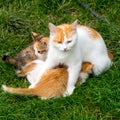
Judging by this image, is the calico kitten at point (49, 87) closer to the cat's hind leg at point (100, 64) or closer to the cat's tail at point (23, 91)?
the cat's tail at point (23, 91)

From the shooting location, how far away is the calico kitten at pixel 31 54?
5.30 metres

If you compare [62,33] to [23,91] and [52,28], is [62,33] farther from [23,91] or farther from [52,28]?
[23,91]

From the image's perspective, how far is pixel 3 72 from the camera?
17.6 feet

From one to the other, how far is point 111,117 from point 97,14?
6.47 ft

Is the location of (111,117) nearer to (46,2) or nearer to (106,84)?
(106,84)

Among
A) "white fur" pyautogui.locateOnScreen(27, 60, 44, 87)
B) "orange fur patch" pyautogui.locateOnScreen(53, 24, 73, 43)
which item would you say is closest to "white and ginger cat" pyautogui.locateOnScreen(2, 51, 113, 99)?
"white fur" pyautogui.locateOnScreen(27, 60, 44, 87)

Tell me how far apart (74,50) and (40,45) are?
0.59 m

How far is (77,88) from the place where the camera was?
4.93 meters

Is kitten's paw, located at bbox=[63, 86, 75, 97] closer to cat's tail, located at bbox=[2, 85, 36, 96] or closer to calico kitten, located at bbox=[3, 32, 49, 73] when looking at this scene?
cat's tail, located at bbox=[2, 85, 36, 96]

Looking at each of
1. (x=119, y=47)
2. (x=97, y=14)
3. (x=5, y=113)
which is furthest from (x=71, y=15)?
(x=5, y=113)

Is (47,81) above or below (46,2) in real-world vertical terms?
below

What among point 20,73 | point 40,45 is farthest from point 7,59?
point 40,45

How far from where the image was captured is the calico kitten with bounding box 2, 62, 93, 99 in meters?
4.79

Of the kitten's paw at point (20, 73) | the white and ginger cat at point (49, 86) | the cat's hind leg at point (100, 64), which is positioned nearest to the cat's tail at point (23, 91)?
the white and ginger cat at point (49, 86)
